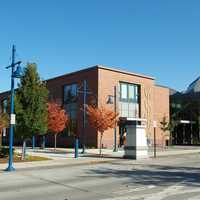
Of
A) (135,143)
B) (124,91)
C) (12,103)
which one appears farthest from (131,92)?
(12,103)

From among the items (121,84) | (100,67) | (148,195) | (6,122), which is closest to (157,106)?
(121,84)

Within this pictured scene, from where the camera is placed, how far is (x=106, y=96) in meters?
46.4

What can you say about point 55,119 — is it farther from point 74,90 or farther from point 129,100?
point 129,100

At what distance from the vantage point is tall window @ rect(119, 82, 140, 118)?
49.2m

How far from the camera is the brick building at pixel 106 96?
4588cm

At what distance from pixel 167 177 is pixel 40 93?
509 inches

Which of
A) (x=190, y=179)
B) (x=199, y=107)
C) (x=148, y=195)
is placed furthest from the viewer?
(x=199, y=107)

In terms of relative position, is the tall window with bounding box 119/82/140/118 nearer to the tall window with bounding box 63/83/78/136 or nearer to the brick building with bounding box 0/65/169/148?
the brick building with bounding box 0/65/169/148

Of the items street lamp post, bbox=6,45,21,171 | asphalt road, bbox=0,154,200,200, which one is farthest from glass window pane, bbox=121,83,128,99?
asphalt road, bbox=0,154,200,200

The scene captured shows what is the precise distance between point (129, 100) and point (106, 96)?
16.6ft

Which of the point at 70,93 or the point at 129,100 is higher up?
the point at 70,93

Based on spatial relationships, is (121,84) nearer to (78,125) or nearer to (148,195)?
(78,125)

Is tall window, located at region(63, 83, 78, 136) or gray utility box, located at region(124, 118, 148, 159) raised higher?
tall window, located at region(63, 83, 78, 136)

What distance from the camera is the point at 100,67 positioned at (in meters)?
46.1
